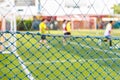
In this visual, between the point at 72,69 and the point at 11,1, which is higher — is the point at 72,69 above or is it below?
below

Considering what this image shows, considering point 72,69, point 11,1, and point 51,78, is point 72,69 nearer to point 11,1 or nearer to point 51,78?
point 51,78

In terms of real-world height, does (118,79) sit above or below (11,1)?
below

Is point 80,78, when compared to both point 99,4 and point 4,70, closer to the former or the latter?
point 4,70

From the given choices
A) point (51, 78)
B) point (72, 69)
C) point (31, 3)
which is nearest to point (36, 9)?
point (31, 3)

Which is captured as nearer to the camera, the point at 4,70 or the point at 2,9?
the point at 4,70

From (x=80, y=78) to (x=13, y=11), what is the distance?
481 centimetres

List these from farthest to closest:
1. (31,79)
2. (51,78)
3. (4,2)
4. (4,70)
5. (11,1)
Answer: (4,2) < (11,1) < (4,70) < (51,78) < (31,79)

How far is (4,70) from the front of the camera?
670 centimetres

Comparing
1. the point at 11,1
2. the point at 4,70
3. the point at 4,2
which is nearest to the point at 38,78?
the point at 4,70

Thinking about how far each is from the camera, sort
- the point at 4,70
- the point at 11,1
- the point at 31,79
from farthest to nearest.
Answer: the point at 11,1 < the point at 4,70 < the point at 31,79

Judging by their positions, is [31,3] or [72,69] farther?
[31,3]

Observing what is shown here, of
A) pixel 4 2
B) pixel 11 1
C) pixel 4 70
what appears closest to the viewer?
pixel 4 70

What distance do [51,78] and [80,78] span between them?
0.48m

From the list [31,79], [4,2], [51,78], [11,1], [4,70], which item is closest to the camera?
[31,79]
